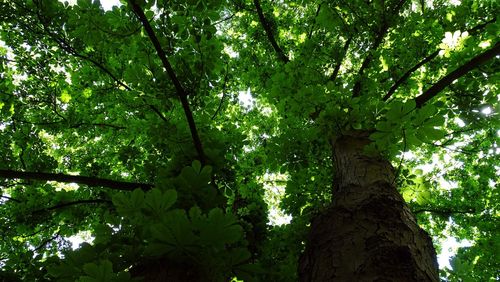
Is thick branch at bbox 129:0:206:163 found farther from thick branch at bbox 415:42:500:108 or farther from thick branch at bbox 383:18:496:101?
thick branch at bbox 383:18:496:101

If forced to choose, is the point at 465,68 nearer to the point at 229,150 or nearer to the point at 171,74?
the point at 229,150

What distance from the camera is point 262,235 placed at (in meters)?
3.51

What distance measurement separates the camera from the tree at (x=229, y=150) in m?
1.54

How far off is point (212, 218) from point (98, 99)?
375cm

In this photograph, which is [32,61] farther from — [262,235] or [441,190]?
[441,190]

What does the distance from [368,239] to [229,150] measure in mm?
1520

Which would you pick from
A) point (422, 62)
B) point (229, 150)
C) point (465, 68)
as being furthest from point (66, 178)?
point (422, 62)

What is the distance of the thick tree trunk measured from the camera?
145 centimetres

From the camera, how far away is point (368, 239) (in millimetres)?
1646

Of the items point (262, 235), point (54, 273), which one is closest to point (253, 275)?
point (54, 273)

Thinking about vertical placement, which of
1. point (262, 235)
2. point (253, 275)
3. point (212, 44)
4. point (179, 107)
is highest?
point (179, 107)

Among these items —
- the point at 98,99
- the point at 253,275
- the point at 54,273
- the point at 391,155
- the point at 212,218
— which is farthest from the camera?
the point at 98,99

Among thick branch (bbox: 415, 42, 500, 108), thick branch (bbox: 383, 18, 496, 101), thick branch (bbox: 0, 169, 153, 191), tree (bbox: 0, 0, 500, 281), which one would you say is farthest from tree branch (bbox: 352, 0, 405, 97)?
thick branch (bbox: 0, 169, 153, 191)

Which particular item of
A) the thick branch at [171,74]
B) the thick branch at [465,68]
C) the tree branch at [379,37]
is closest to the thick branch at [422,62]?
the tree branch at [379,37]
